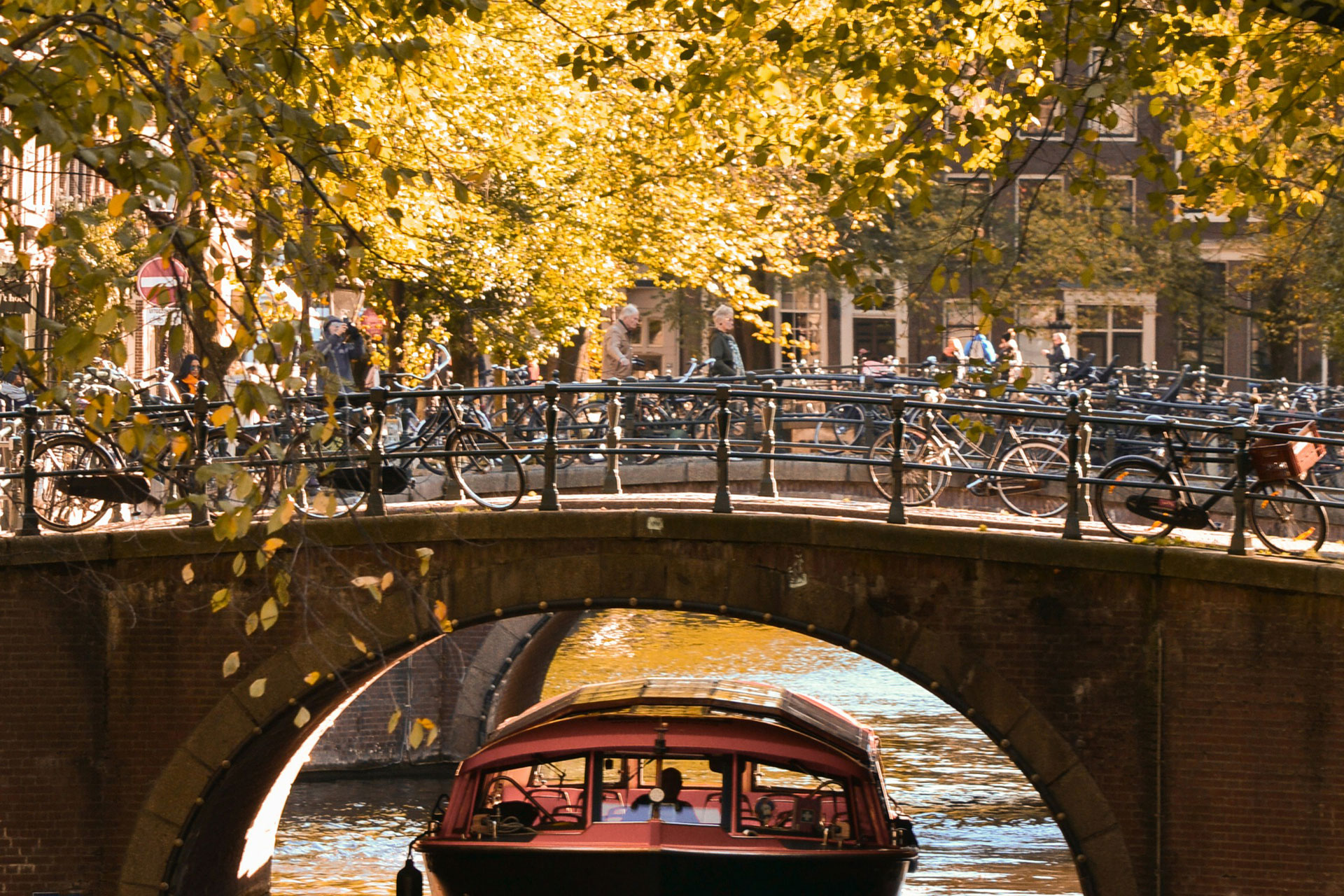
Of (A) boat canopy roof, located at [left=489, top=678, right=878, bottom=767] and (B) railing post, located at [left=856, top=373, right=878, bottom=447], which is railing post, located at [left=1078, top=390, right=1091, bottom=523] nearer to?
(A) boat canopy roof, located at [left=489, top=678, right=878, bottom=767]

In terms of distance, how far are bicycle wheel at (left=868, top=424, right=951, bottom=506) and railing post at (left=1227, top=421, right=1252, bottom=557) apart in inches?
124

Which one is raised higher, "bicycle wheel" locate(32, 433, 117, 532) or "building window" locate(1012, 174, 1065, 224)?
"building window" locate(1012, 174, 1065, 224)

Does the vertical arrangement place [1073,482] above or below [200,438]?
below

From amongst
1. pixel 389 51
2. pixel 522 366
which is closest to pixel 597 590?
pixel 389 51

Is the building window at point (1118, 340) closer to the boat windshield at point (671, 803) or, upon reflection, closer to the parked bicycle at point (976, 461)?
the parked bicycle at point (976, 461)

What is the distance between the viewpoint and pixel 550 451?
12.2 meters

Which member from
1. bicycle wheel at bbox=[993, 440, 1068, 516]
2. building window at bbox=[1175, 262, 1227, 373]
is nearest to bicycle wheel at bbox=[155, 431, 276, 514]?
bicycle wheel at bbox=[993, 440, 1068, 516]

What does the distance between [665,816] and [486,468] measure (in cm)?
487

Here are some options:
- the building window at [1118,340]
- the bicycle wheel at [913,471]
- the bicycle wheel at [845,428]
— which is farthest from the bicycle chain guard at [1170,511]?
the building window at [1118,340]

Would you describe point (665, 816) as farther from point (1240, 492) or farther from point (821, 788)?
point (1240, 492)

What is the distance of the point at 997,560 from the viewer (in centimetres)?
1189

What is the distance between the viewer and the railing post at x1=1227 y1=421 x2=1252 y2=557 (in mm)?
Result: 11422

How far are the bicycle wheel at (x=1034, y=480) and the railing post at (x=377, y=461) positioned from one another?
207 inches

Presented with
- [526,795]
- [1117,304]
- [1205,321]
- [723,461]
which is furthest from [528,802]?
[1205,321]
